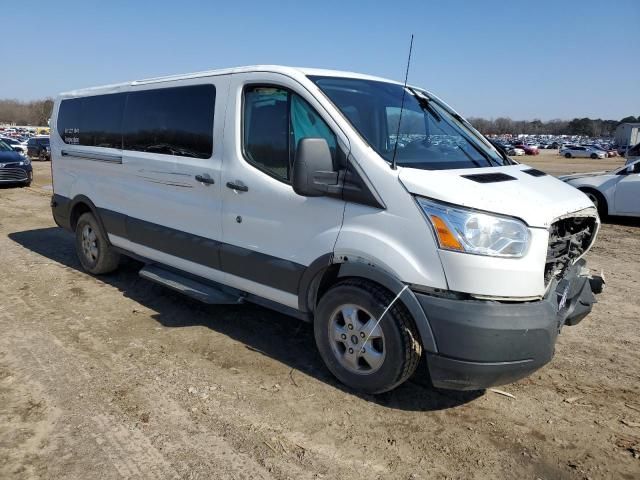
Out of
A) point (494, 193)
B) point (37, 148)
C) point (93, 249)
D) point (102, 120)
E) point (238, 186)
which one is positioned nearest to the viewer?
point (494, 193)

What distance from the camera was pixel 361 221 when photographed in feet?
10.4

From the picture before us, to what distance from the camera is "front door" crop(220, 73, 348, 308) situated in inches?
135

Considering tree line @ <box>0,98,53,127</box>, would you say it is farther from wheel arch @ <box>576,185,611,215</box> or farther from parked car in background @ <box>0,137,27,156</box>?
wheel arch @ <box>576,185,611,215</box>

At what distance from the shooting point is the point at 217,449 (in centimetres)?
278

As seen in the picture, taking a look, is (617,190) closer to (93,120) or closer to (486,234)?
(486,234)

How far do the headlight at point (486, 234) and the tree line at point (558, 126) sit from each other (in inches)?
5104

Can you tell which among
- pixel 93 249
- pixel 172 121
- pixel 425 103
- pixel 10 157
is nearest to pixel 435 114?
pixel 425 103

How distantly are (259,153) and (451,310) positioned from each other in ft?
6.22

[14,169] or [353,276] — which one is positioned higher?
[353,276]

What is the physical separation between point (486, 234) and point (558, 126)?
600 feet

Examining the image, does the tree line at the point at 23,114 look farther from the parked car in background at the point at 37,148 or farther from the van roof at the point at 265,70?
the van roof at the point at 265,70

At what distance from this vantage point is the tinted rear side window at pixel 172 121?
4.24 meters

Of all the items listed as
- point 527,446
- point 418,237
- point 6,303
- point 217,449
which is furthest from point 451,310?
point 6,303

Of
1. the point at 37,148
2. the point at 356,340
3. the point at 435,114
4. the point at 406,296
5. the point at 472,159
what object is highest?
the point at 435,114
